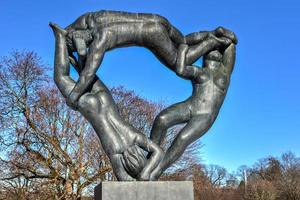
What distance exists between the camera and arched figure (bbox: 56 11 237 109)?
5648 mm

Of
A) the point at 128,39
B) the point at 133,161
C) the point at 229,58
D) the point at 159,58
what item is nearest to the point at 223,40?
the point at 229,58

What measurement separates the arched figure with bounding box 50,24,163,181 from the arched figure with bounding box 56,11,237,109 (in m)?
0.20

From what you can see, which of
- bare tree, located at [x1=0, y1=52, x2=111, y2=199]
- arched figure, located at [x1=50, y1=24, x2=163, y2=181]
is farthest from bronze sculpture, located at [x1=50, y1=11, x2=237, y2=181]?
bare tree, located at [x1=0, y1=52, x2=111, y2=199]

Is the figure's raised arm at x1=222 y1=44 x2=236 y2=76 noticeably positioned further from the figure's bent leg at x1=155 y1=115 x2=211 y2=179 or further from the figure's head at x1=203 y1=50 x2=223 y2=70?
the figure's bent leg at x1=155 y1=115 x2=211 y2=179

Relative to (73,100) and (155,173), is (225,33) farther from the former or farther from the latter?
(73,100)

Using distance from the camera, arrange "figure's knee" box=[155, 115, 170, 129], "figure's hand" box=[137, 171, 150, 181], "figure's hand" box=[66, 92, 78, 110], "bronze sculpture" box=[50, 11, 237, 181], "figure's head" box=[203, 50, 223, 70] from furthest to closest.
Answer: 1. "figure's head" box=[203, 50, 223, 70]
2. "figure's knee" box=[155, 115, 170, 129]
3. "figure's hand" box=[66, 92, 78, 110]
4. "bronze sculpture" box=[50, 11, 237, 181]
5. "figure's hand" box=[137, 171, 150, 181]

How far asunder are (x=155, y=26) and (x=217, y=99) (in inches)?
54.1

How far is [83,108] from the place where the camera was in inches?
221

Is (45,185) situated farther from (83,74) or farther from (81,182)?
(83,74)

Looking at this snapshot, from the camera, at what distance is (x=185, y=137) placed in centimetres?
579

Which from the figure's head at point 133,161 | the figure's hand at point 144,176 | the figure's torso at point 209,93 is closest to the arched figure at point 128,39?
the figure's torso at point 209,93

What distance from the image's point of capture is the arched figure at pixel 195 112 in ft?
19.0

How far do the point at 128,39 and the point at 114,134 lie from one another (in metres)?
1.36

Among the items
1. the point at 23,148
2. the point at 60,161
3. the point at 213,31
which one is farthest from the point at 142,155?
the point at 23,148
